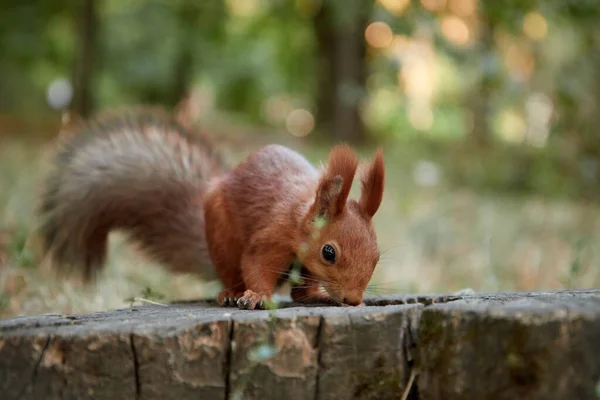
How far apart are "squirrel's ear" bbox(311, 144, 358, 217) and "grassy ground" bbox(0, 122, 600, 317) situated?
312mm

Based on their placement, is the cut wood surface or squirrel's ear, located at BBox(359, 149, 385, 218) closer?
the cut wood surface

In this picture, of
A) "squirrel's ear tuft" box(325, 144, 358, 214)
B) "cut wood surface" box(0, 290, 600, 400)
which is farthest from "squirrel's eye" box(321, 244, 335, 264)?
"cut wood surface" box(0, 290, 600, 400)

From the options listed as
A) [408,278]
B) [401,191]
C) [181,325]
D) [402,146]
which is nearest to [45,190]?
[181,325]

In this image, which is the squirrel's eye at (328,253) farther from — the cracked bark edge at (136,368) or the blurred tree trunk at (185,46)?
the blurred tree trunk at (185,46)

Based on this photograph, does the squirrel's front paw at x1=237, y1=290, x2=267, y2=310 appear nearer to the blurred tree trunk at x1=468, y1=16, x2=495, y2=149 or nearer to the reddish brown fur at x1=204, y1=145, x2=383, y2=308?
the reddish brown fur at x1=204, y1=145, x2=383, y2=308

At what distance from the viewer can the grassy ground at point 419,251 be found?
2.59 m

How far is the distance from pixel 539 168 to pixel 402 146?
189cm

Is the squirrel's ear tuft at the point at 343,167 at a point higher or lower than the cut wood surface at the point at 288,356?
higher

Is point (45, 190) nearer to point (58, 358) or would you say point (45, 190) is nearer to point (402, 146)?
point (58, 358)

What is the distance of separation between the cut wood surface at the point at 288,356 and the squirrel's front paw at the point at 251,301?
0.37m

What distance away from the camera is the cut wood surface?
133cm

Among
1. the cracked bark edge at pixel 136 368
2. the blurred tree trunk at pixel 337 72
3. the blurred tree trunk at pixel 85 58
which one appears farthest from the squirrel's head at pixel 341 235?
the blurred tree trunk at pixel 337 72

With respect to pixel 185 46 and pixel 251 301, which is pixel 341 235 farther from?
pixel 185 46

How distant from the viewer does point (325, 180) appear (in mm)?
1818
